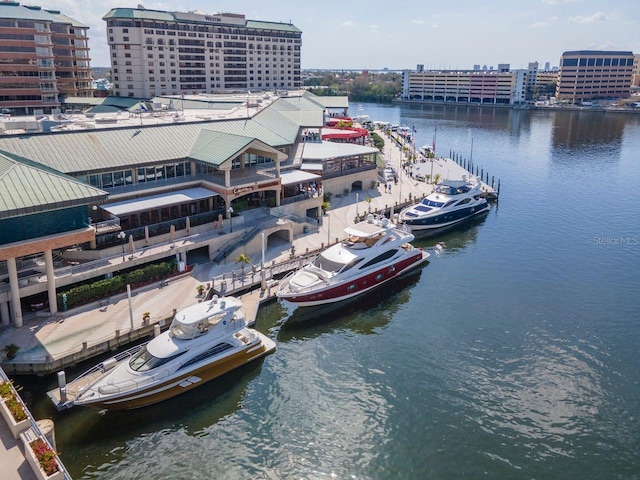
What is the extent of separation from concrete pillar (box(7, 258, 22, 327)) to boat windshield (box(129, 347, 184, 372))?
34.8ft

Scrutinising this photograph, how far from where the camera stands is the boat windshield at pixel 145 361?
32.8 m

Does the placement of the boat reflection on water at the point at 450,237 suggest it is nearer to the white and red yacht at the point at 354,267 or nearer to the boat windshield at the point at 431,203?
the boat windshield at the point at 431,203

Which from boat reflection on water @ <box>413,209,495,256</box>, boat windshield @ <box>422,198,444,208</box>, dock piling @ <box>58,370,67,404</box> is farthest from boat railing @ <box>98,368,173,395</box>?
boat windshield @ <box>422,198,444,208</box>

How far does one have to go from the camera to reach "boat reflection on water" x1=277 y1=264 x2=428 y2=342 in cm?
4344

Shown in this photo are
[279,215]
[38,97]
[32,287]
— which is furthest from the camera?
[38,97]

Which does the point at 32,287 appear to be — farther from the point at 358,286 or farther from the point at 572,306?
the point at 572,306

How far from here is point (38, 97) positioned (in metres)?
112

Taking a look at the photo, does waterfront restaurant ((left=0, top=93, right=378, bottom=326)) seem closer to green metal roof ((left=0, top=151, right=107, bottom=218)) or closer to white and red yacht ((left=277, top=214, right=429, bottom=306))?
green metal roof ((left=0, top=151, right=107, bottom=218))

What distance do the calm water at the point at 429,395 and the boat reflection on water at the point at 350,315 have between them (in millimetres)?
179

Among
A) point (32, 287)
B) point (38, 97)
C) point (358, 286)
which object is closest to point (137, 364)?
point (32, 287)

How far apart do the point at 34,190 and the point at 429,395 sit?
30.6 meters

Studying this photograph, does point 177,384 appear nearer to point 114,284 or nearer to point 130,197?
point 114,284

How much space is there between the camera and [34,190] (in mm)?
36844

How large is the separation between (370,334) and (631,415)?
18.6 m
